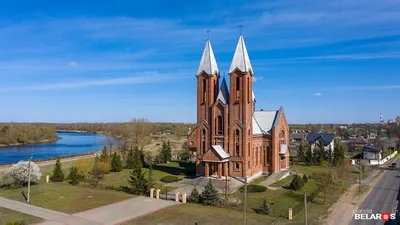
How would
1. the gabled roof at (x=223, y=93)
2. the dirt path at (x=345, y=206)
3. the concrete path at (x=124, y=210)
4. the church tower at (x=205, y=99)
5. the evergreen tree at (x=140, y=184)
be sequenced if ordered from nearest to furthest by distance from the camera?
the concrete path at (x=124, y=210), the dirt path at (x=345, y=206), the evergreen tree at (x=140, y=184), the gabled roof at (x=223, y=93), the church tower at (x=205, y=99)

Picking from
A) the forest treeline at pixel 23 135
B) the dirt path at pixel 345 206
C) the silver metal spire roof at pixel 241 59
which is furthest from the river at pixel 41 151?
the dirt path at pixel 345 206

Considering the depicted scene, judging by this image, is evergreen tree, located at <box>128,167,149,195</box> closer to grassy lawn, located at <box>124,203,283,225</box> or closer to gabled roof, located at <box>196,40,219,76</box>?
grassy lawn, located at <box>124,203,283,225</box>

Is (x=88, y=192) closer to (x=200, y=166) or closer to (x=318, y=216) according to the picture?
(x=200, y=166)

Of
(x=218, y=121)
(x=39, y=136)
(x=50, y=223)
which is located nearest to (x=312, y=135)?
(x=218, y=121)

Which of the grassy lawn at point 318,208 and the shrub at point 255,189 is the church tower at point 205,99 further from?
the grassy lawn at point 318,208

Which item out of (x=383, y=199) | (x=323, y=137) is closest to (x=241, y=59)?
(x=383, y=199)

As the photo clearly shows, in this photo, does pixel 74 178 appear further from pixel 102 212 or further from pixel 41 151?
pixel 41 151
